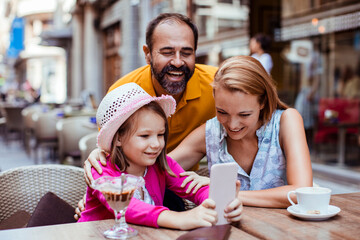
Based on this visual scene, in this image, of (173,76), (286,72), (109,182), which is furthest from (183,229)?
(286,72)

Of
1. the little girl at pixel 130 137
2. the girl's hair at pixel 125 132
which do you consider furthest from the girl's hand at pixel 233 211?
the girl's hair at pixel 125 132

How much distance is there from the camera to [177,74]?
245 cm

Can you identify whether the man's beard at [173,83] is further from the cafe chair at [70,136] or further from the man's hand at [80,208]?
the cafe chair at [70,136]

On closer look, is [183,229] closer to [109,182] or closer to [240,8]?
[109,182]

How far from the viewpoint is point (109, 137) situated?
166 cm

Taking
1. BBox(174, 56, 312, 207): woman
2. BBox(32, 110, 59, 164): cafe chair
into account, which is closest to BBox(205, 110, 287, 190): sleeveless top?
BBox(174, 56, 312, 207): woman

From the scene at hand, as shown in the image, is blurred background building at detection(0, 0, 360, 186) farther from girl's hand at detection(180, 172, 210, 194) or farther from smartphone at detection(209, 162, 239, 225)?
smartphone at detection(209, 162, 239, 225)

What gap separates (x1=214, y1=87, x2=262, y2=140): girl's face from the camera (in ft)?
6.00

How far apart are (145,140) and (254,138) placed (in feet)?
2.13

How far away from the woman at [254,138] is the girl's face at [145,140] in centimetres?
23

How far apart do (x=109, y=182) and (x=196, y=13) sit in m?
7.53

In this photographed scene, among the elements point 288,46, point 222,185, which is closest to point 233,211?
point 222,185

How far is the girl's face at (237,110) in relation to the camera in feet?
6.00

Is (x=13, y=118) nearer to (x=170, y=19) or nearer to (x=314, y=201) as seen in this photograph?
(x=170, y=19)
